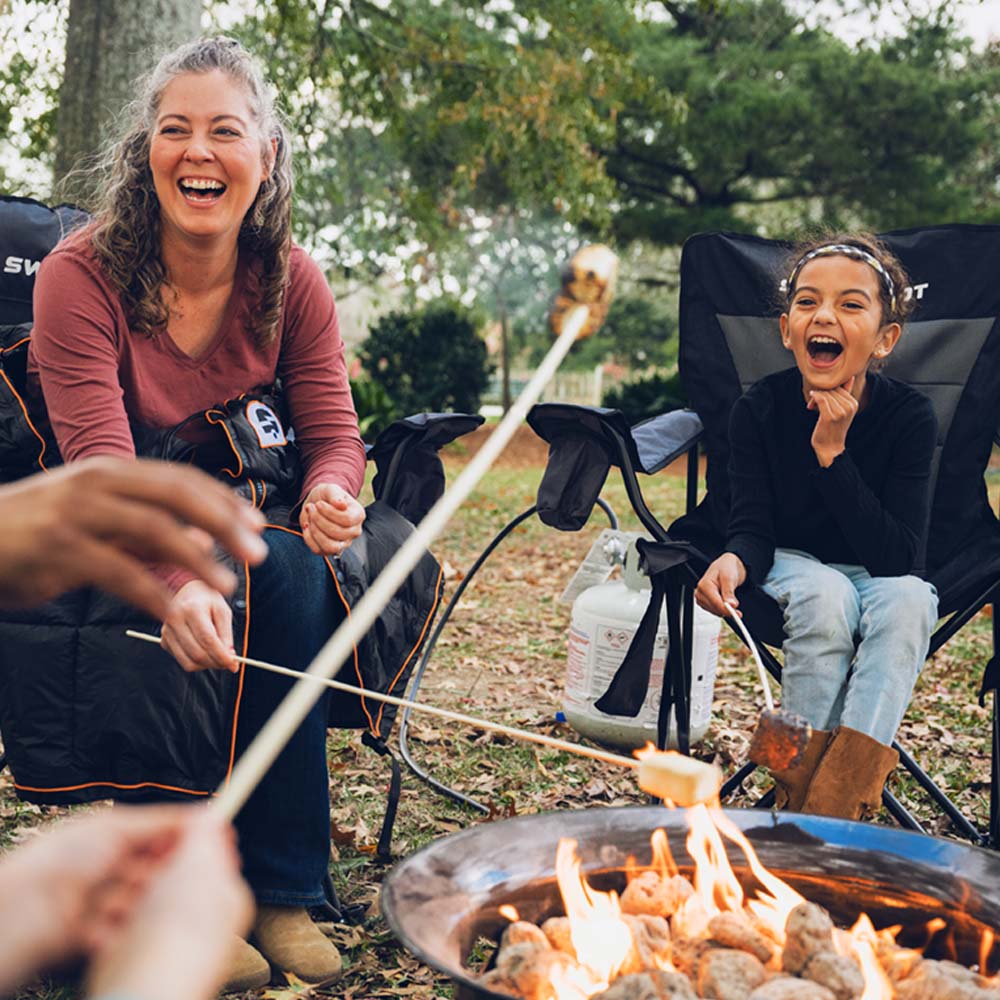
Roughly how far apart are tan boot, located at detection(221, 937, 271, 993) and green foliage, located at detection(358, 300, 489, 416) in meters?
11.5

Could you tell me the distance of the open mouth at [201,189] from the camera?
2.04m

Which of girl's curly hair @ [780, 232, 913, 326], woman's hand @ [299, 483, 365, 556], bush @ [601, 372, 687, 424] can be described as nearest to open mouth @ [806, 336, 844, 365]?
girl's curly hair @ [780, 232, 913, 326]

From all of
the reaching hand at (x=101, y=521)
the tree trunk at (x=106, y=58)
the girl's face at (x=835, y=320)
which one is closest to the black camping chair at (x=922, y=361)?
the girl's face at (x=835, y=320)

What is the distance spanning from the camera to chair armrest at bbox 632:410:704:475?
254 centimetres

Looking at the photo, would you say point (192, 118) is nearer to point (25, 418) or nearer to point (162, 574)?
point (25, 418)

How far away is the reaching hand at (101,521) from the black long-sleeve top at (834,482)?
5.64 ft

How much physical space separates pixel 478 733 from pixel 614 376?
81.1 feet

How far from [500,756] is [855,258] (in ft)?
4.92

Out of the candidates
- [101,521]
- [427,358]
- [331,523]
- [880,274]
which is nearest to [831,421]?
[880,274]

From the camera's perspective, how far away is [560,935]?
1.35m

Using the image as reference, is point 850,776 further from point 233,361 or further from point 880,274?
point 233,361

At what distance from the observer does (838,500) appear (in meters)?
2.27

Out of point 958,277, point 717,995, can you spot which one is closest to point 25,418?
point 717,995

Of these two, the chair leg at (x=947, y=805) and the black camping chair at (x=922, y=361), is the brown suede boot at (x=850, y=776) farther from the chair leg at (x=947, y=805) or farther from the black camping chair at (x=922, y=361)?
the black camping chair at (x=922, y=361)
